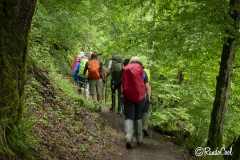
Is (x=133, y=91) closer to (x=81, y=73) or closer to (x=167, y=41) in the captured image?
(x=167, y=41)

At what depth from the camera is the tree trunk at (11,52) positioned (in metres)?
3.17

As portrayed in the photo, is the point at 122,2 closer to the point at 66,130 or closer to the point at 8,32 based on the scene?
the point at 66,130

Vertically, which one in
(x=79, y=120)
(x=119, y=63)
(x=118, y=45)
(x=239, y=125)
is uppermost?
(x=118, y=45)

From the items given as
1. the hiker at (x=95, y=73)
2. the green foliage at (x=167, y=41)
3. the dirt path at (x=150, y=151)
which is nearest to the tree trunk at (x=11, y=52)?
the green foliage at (x=167, y=41)

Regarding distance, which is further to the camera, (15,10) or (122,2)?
(122,2)

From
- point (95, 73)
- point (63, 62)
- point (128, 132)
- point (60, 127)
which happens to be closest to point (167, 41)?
point (128, 132)

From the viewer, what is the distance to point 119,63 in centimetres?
1044

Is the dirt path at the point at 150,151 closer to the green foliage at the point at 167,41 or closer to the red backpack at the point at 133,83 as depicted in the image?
the green foliage at the point at 167,41

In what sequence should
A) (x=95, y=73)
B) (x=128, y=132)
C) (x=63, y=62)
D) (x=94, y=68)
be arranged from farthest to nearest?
(x=63, y=62)
(x=95, y=73)
(x=94, y=68)
(x=128, y=132)

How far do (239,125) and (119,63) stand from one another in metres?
7.46

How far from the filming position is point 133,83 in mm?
6848

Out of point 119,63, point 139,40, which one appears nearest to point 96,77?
point 119,63

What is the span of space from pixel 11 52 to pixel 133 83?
13.1 ft

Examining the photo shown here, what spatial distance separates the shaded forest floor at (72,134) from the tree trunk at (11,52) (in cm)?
76
